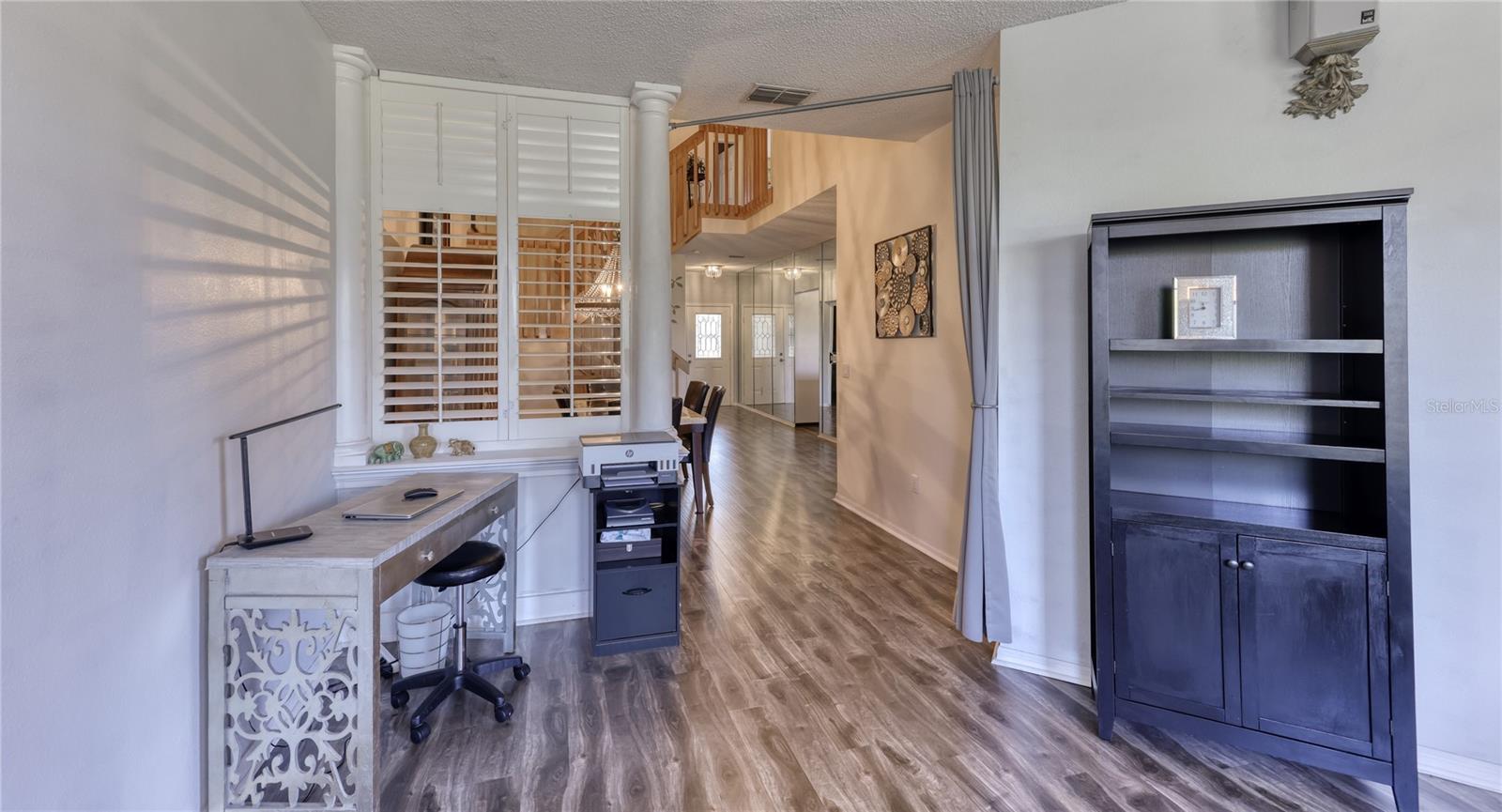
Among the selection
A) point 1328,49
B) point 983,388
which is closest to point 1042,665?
point 983,388

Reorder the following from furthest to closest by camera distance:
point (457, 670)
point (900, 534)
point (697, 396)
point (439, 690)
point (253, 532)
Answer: point (697, 396), point (900, 534), point (457, 670), point (439, 690), point (253, 532)

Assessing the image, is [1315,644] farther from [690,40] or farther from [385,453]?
[385,453]

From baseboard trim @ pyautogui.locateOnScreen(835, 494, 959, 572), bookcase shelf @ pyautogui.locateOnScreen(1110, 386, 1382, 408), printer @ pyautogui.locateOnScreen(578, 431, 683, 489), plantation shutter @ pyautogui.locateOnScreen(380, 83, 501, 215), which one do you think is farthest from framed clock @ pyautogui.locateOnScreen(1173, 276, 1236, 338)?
plantation shutter @ pyautogui.locateOnScreen(380, 83, 501, 215)

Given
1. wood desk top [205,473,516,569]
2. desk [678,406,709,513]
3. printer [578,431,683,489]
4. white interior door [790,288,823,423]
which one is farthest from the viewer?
white interior door [790,288,823,423]

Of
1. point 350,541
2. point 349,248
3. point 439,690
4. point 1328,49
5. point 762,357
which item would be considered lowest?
point 439,690

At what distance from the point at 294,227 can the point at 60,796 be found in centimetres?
184

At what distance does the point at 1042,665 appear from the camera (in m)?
2.72

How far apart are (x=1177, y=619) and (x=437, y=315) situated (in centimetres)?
320

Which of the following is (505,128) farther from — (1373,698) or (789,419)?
(789,419)

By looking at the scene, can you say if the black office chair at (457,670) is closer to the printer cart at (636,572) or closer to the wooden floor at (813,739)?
the wooden floor at (813,739)

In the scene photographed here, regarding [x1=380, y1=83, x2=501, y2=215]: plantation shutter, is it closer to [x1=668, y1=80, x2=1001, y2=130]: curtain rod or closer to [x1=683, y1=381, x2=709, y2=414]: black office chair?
[x1=668, y1=80, x2=1001, y2=130]: curtain rod

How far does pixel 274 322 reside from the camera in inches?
90.4

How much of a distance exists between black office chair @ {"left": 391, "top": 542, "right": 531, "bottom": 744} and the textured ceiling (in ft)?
6.70

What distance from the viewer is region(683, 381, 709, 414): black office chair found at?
21.5 feet
